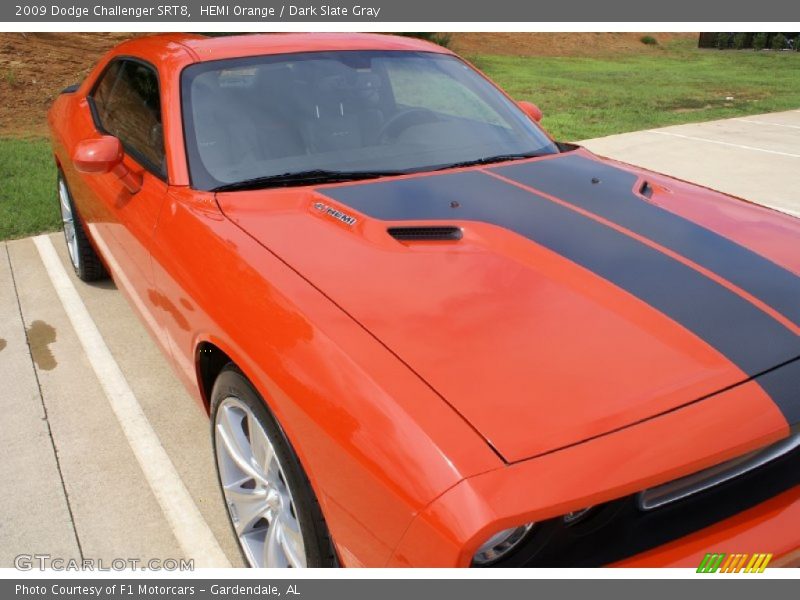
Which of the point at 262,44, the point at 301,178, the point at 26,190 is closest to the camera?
the point at 301,178

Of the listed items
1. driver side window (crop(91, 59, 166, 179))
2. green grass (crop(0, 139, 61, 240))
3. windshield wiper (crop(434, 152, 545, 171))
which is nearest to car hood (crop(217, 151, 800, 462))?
windshield wiper (crop(434, 152, 545, 171))

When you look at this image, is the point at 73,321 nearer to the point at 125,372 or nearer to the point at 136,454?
the point at 125,372

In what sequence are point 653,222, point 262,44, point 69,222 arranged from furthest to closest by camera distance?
1. point 69,222
2. point 262,44
3. point 653,222

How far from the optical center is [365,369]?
157 centimetres

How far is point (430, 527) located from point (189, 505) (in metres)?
1.59

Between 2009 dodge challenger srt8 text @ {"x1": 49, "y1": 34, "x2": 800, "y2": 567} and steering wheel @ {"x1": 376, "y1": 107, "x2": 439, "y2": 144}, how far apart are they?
0.04 ft

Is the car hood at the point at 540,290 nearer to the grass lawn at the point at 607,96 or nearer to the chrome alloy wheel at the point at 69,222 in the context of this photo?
the chrome alloy wheel at the point at 69,222

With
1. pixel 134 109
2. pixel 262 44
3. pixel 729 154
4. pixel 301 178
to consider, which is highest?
pixel 262 44

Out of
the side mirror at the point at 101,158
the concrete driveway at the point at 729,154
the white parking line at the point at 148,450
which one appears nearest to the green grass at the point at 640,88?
the concrete driveway at the point at 729,154

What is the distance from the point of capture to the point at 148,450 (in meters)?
2.93

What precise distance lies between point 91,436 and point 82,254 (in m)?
1.73

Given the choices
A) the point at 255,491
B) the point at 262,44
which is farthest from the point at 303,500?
the point at 262,44

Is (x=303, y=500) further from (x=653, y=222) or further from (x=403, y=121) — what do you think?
(x=403, y=121)

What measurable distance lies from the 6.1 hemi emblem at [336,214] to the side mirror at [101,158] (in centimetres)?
91
